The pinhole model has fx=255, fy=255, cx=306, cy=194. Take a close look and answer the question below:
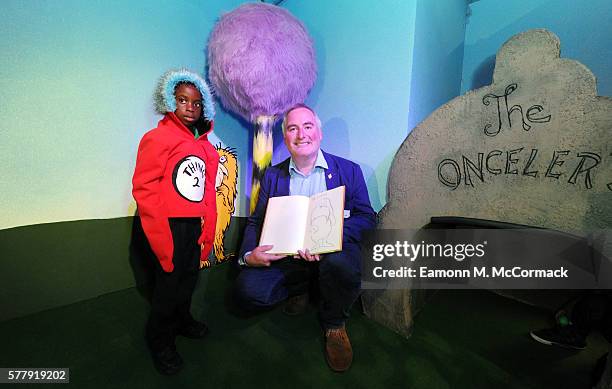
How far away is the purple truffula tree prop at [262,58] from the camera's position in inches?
53.9

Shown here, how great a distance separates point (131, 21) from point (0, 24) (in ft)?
1.60

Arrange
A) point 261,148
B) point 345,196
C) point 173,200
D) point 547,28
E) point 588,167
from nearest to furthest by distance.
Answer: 1. point 588,167
2. point 173,200
3. point 345,196
4. point 547,28
5. point 261,148

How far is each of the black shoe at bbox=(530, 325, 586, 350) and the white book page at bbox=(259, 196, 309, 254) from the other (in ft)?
3.90

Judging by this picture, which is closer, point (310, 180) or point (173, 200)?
point (173, 200)

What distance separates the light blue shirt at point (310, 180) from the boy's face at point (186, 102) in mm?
491

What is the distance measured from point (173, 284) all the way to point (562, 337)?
5.53 feet

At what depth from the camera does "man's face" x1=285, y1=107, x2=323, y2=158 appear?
1165 millimetres

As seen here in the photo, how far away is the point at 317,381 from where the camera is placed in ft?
3.07

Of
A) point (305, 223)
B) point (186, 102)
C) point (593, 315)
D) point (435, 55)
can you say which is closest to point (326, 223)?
point (305, 223)

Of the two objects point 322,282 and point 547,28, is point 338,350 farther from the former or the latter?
point 547,28

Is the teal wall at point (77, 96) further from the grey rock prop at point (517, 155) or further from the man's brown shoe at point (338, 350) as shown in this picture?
the grey rock prop at point (517, 155)

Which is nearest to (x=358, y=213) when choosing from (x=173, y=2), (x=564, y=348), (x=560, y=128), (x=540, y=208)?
(x=540, y=208)

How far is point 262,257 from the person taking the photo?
104 cm

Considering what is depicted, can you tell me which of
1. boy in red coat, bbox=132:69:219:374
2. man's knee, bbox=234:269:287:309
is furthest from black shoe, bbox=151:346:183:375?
man's knee, bbox=234:269:287:309
